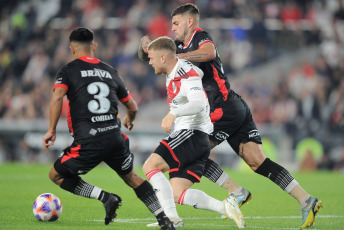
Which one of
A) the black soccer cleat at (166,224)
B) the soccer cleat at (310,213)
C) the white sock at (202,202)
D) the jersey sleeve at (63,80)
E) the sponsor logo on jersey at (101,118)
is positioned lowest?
the soccer cleat at (310,213)

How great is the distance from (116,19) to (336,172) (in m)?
9.30

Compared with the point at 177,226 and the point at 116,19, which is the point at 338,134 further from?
the point at 177,226

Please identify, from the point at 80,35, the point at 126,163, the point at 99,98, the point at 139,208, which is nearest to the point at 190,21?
the point at 80,35

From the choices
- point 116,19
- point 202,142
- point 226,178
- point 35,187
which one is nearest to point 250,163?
point 226,178

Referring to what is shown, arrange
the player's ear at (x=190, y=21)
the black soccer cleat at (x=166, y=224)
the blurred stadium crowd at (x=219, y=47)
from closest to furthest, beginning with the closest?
the black soccer cleat at (x=166, y=224)
the player's ear at (x=190, y=21)
the blurred stadium crowd at (x=219, y=47)

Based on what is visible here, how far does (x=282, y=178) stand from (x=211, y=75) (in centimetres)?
146

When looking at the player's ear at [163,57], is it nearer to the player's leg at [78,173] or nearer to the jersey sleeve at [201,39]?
the jersey sleeve at [201,39]

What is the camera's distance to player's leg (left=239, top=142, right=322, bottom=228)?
7176 millimetres

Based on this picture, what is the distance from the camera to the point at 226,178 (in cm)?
791

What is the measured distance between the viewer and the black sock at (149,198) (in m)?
6.34

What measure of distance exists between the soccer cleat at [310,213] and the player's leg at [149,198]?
177 centimetres

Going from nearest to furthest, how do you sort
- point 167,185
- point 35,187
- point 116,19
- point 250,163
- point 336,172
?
1. point 167,185
2. point 250,163
3. point 35,187
4. point 336,172
5. point 116,19

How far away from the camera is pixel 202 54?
7.15m

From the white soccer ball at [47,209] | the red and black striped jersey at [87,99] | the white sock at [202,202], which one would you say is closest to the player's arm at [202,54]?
the red and black striped jersey at [87,99]
